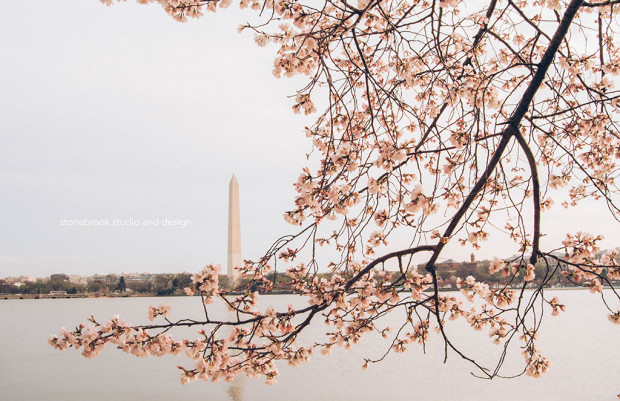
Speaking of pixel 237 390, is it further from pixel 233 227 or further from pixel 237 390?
pixel 233 227

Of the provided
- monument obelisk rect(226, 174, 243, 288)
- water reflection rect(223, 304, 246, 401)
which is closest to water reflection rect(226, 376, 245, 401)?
water reflection rect(223, 304, 246, 401)

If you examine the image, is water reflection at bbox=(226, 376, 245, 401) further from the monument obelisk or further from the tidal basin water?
the monument obelisk

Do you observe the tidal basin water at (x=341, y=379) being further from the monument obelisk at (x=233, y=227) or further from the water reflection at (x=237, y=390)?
the monument obelisk at (x=233, y=227)

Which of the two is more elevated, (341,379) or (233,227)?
(233,227)

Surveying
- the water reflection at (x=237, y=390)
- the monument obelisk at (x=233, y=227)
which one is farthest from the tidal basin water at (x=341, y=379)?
the monument obelisk at (x=233, y=227)

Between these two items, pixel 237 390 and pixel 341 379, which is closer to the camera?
pixel 237 390

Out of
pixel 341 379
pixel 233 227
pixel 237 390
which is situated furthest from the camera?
pixel 233 227

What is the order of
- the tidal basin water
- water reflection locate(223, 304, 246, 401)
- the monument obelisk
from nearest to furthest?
water reflection locate(223, 304, 246, 401) → the tidal basin water → the monument obelisk

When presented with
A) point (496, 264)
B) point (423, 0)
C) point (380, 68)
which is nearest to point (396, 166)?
point (496, 264)

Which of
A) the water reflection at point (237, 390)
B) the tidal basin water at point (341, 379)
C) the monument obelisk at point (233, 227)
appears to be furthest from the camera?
the monument obelisk at point (233, 227)

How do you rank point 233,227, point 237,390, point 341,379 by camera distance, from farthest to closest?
point 233,227 → point 341,379 → point 237,390

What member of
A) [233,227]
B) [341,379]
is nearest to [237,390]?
[341,379]

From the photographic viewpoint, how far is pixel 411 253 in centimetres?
266

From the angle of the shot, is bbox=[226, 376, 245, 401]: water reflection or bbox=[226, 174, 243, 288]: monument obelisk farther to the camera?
bbox=[226, 174, 243, 288]: monument obelisk
